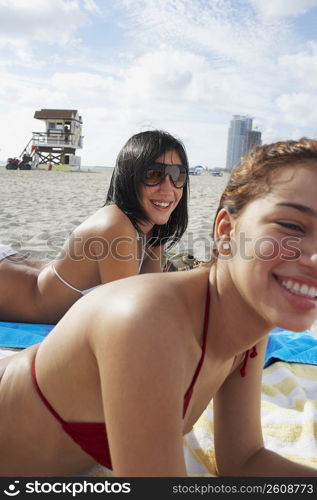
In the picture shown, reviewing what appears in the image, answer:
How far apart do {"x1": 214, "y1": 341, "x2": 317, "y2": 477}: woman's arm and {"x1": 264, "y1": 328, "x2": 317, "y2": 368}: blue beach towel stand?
1.23m

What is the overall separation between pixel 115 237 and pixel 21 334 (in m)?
0.92

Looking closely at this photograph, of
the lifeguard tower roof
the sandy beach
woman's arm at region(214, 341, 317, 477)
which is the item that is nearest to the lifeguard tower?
the lifeguard tower roof

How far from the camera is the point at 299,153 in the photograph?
131 cm

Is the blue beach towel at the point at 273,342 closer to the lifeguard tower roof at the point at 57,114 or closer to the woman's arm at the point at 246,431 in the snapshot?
the woman's arm at the point at 246,431

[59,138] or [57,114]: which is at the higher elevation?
[57,114]

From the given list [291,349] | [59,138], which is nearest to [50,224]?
[291,349]

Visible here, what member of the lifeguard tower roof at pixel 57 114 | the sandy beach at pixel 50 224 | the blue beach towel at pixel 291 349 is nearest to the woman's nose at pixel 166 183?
the blue beach towel at pixel 291 349

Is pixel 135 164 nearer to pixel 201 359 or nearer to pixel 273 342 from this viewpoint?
pixel 273 342

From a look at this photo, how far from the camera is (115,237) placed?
312 cm

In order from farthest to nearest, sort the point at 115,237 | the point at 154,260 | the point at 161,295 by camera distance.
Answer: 1. the point at 154,260
2. the point at 115,237
3. the point at 161,295

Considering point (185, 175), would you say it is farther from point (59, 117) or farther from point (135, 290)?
point (59, 117)

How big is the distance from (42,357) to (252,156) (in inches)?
36.4

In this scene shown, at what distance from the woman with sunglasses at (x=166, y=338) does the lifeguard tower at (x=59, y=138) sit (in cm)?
4026
